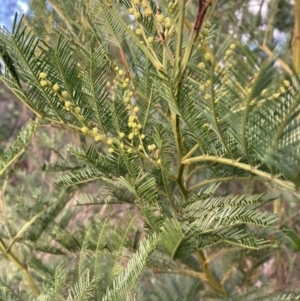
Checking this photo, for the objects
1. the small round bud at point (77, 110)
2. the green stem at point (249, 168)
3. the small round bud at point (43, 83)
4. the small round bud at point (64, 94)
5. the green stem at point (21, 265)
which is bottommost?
the green stem at point (21, 265)

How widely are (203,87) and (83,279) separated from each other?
0.20 metres

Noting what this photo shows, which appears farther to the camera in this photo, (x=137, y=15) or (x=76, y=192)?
(x=76, y=192)

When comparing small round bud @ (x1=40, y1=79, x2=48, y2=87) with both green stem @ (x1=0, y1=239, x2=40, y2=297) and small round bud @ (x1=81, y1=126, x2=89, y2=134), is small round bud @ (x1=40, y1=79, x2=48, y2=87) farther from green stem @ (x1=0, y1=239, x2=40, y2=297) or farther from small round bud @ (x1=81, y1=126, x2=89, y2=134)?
green stem @ (x1=0, y1=239, x2=40, y2=297)

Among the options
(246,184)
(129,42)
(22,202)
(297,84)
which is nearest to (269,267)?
(246,184)

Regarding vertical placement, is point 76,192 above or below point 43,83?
below

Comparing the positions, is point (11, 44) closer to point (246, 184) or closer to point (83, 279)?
point (83, 279)

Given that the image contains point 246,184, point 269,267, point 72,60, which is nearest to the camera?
point 72,60

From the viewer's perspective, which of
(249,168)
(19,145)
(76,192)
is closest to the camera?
(249,168)

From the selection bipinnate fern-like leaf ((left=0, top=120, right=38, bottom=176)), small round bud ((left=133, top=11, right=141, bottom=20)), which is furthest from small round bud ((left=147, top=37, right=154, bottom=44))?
bipinnate fern-like leaf ((left=0, top=120, right=38, bottom=176))

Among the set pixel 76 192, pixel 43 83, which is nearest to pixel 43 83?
pixel 43 83

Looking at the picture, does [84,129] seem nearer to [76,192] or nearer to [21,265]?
[21,265]

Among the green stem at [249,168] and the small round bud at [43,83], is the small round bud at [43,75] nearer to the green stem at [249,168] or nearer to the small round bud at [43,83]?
the small round bud at [43,83]

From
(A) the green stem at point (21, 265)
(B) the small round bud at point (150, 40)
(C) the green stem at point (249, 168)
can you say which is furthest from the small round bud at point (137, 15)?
(A) the green stem at point (21, 265)

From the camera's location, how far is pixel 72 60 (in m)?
0.33
